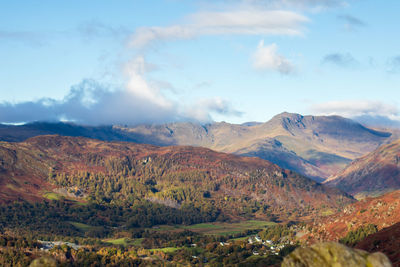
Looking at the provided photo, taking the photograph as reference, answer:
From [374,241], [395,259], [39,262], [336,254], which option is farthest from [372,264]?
[374,241]

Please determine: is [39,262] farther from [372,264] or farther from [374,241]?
[374,241]

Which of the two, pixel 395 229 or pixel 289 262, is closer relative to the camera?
pixel 289 262

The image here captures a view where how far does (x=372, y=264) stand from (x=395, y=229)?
480 feet

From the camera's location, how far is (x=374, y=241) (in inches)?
6890

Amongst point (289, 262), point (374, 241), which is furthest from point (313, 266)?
point (374, 241)

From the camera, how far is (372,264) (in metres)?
41.4

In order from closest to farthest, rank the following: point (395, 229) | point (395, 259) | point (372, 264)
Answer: point (372, 264), point (395, 259), point (395, 229)

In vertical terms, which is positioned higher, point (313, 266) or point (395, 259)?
point (313, 266)

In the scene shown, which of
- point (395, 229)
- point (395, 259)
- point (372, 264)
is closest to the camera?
point (372, 264)

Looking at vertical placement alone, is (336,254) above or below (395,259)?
above

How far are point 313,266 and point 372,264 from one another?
4.91m

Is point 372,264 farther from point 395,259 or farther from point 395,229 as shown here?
point 395,229

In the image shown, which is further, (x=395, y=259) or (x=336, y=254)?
(x=395, y=259)

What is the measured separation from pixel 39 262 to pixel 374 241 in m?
154
